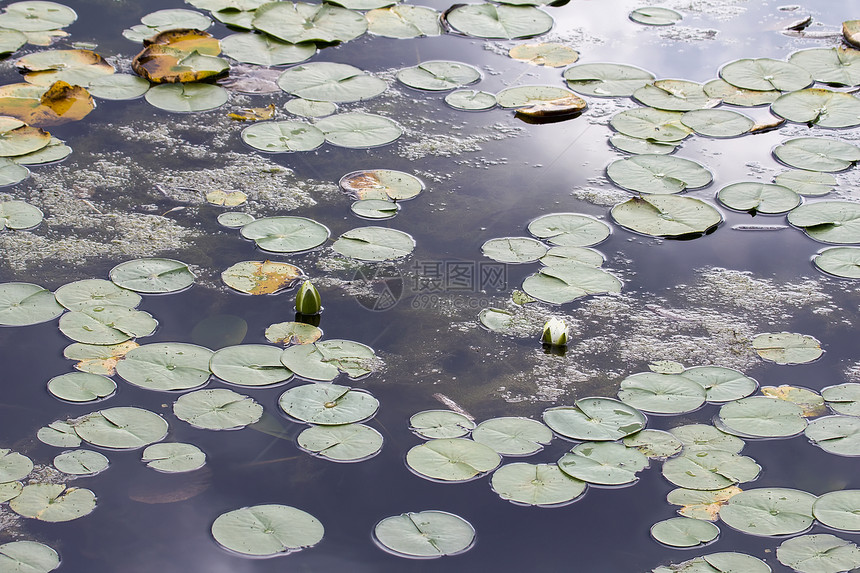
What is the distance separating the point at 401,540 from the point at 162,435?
2.75 feet

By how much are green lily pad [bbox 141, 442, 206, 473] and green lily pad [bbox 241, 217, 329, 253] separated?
3.50 ft

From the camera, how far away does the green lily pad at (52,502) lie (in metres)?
2.40

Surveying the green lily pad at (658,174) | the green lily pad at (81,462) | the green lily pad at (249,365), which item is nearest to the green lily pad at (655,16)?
the green lily pad at (658,174)

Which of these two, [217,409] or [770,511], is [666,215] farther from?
[217,409]

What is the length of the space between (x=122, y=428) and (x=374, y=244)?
1297mm

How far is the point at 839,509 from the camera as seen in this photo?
99.0 inches

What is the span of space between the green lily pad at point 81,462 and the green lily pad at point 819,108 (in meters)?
3.72

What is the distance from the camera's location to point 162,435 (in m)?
2.66

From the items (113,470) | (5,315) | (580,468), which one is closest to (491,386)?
(580,468)

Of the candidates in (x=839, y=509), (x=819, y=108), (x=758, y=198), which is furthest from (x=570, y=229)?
(x=819, y=108)

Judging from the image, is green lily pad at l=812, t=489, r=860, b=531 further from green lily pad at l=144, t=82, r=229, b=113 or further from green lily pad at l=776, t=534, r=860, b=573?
green lily pad at l=144, t=82, r=229, b=113

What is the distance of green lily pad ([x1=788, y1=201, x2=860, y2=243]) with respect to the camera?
3.71 m

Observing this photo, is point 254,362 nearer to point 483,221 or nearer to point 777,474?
point 483,221

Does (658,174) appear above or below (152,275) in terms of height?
above
